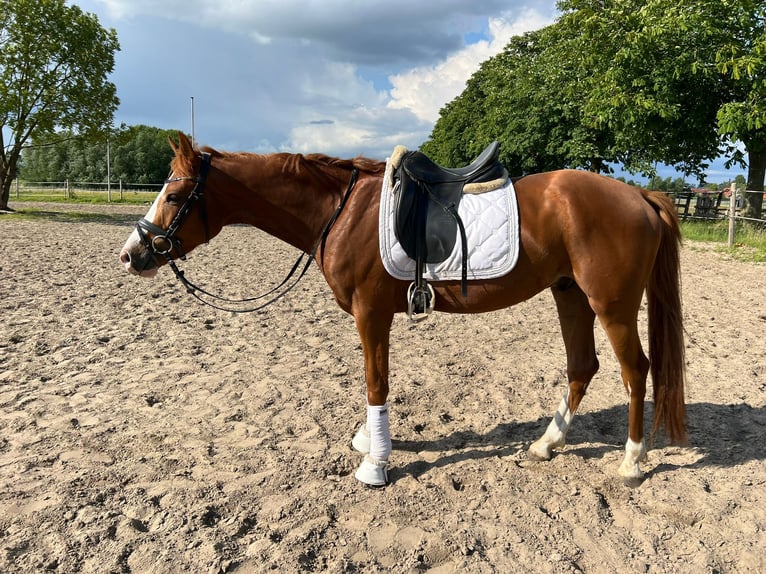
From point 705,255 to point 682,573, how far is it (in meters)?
11.1

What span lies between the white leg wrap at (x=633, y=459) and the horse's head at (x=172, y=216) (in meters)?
2.93

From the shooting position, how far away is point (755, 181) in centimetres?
1460

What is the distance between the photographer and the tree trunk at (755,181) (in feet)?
45.3

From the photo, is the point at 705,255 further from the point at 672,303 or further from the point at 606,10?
the point at 672,303

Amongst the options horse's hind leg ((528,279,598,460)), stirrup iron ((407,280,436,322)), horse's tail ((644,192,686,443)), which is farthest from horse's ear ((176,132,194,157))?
horse's tail ((644,192,686,443))

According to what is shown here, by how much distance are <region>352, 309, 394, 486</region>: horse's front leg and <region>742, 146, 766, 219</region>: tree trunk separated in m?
15.2

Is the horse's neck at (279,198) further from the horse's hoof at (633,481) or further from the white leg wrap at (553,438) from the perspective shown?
the horse's hoof at (633,481)

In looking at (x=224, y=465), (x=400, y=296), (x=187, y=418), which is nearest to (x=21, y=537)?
(x=224, y=465)

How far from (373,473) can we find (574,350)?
158 cm

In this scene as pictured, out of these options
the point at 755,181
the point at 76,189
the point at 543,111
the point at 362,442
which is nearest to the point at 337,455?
the point at 362,442

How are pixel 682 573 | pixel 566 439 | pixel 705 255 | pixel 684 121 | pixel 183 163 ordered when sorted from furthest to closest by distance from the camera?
pixel 684 121, pixel 705 255, pixel 566 439, pixel 183 163, pixel 682 573

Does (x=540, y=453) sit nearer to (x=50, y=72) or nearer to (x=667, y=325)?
(x=667, y=325)

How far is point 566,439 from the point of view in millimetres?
3473

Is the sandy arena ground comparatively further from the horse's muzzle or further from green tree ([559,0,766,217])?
green tree ([559,0,766,217])
